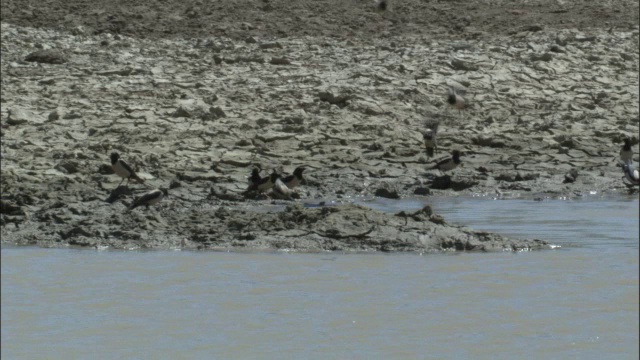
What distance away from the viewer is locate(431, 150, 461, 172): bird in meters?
14.5

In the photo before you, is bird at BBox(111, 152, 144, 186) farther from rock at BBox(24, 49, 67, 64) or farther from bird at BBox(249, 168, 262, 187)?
rock at BBox(24, 49, 67, 64)

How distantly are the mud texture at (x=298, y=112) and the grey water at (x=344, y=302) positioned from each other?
567 mm

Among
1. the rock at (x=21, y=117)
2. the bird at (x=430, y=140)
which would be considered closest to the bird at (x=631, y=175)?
the bird at (x=430, y=140)

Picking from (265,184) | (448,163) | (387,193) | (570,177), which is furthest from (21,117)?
(570,177)

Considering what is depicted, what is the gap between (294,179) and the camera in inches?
525

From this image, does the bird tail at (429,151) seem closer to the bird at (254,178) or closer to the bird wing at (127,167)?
the bird at (254,178)

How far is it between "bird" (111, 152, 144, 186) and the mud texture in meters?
0.12

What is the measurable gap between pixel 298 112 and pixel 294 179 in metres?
2.68

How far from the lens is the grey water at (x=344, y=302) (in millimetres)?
7758

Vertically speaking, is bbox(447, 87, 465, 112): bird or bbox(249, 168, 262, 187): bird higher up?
bbox(447, 87, 465, 112): bird

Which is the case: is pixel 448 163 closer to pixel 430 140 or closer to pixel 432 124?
pixel 430 140

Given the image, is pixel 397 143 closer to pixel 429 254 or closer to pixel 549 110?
pixel 549 110

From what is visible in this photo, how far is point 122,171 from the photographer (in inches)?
512

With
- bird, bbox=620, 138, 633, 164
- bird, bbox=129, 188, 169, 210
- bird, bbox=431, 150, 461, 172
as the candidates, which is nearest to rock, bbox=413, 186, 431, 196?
bird, bbox=431, 150, 461, 172
